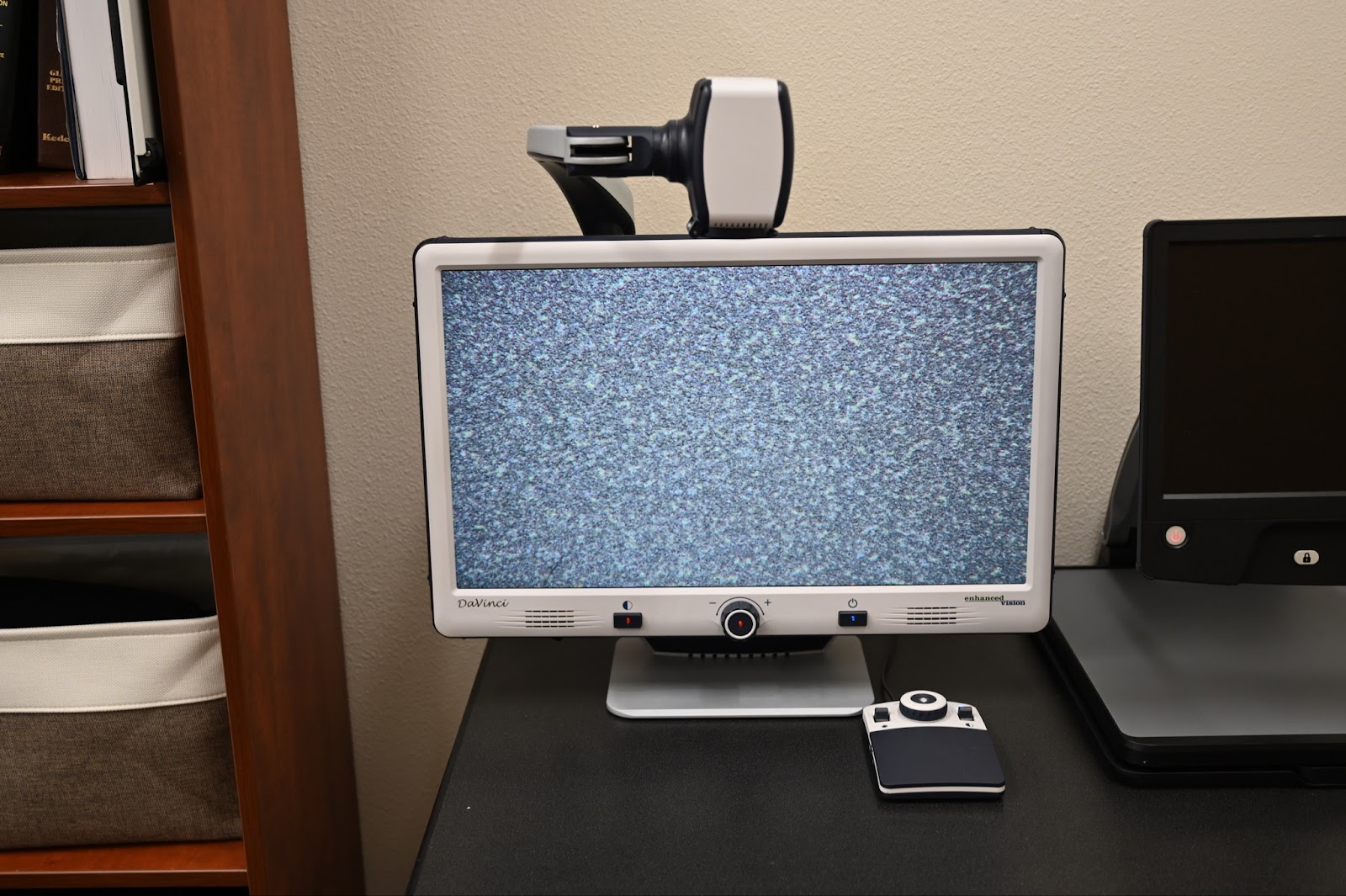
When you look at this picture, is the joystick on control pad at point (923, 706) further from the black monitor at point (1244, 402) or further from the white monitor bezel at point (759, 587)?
the black monitor at point (1244, 402)

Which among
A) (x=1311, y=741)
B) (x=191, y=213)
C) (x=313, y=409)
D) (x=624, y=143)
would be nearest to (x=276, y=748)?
(x=313, y=409)

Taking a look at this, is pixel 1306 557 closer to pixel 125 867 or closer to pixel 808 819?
pixel 808 819

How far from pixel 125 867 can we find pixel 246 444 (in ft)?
1.39

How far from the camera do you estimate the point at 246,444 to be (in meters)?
0.97

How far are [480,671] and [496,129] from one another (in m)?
0.58

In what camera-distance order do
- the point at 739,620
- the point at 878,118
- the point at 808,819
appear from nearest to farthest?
the point at 808,819, the point at 739,620, the point at 878,118

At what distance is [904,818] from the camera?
0.79 meters

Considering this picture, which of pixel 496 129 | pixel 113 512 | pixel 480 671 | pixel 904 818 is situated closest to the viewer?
pixel 904 818

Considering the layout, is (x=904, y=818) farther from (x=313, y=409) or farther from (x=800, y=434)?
(x=313, y=409)

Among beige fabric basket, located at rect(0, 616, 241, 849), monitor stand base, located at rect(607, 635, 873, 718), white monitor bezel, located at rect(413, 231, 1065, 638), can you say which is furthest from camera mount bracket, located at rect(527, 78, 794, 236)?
beige fabric basket, located at rect(0, 616, 241, 849)

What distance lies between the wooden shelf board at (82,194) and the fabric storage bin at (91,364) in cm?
5

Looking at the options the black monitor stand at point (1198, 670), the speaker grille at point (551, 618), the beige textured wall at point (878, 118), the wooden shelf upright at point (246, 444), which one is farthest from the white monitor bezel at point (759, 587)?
the beige textured wall at point (878, 118)

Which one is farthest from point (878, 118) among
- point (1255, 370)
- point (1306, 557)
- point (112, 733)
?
point (112, 733)

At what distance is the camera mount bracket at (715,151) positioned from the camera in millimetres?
799
